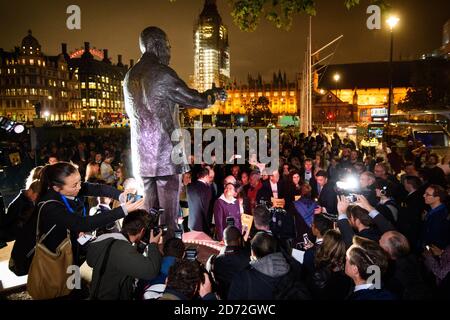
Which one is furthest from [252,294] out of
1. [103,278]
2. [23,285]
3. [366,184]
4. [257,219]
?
[366,184]

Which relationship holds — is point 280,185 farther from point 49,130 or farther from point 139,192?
point 49,130

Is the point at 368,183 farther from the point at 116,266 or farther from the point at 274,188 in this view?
the point at 116,266

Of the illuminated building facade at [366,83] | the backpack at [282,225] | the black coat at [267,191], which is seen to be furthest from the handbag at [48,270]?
the illuminated building facade at [366,83]

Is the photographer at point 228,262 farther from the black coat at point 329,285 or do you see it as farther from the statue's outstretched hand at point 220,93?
the statue's outstretched hand at point 220,93

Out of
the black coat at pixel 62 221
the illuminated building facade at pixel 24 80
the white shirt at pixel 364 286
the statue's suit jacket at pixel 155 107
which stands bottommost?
the white shirt at pixel 364 286

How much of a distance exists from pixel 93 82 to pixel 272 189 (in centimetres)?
10546

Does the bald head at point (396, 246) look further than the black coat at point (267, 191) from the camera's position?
No

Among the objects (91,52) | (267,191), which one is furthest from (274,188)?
(91,52)

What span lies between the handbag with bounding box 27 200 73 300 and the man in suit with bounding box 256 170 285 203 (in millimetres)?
5085

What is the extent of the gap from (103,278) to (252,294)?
131 cm

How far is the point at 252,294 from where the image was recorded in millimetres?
3133

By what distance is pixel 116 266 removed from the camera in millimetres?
3035

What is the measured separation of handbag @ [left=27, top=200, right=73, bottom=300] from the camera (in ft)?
10.6

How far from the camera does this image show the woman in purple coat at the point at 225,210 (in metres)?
6.21
